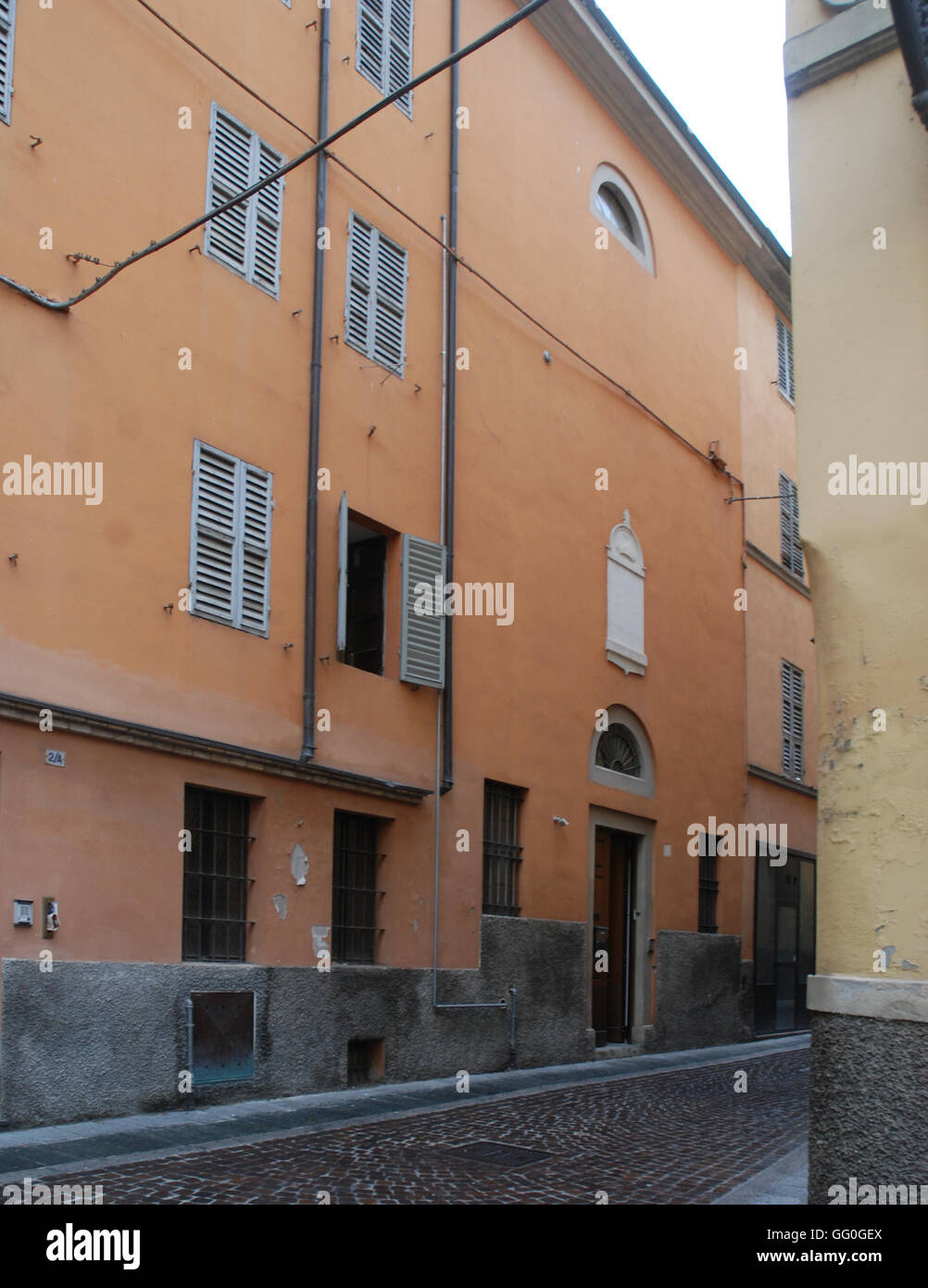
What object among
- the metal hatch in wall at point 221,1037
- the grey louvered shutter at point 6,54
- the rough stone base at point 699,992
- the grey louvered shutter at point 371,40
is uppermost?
the grey louvered shutter at point 371,40

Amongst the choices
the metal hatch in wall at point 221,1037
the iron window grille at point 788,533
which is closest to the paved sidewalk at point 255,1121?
the metal hatch in wall at point 221,1037

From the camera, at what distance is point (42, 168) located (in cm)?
962

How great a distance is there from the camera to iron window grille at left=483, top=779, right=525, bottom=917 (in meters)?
13.9

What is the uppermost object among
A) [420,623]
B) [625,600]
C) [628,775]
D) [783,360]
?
[783,360]

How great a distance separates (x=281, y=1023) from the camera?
1070cm

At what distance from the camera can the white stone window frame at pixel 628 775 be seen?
52.1ft

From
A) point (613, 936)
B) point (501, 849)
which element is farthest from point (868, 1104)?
point (613, 936)

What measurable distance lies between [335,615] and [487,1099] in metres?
4.30

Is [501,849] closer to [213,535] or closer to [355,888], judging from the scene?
[355,888]

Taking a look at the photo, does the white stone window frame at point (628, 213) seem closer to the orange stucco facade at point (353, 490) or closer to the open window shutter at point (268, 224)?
the orange stucco facade at point (353, 490)

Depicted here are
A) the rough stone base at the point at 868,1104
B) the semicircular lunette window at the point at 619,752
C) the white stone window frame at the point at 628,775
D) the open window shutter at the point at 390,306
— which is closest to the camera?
the rough stone base at the point at 868,1104

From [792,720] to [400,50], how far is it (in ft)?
40.1

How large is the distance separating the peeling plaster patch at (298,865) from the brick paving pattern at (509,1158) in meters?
2.16

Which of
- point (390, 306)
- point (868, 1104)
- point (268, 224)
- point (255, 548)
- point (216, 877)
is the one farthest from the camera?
point (390, 306)
